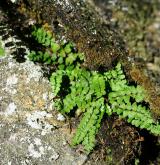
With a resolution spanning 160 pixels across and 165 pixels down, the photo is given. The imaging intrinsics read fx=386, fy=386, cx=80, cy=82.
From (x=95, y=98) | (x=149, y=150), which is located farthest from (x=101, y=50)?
(x=149, y=150)

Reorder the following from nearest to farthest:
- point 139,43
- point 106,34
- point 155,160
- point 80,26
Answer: point 139,43 → point 106,34 → point 80,26 → point 155,160

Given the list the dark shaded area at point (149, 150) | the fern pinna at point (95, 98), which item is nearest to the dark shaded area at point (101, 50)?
the dark shaded area at point (149, 150)

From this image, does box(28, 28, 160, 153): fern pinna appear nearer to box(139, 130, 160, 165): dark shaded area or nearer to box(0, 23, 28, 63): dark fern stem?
box(0, 23, 28, 63): dark fern stem

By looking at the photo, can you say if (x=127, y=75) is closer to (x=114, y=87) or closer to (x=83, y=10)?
(x=114, y=87)

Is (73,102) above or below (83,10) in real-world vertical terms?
below

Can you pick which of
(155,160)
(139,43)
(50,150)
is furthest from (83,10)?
(155,160)

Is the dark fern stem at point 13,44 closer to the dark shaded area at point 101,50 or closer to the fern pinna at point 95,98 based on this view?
the dark shaded area at point 101,50

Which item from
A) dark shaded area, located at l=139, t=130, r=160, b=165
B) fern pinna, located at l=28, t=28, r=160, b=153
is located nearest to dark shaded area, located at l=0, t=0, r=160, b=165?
dark shaded area, located at l=139, t=130, r=160, b=165

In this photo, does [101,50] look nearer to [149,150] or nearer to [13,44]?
[13,44]
